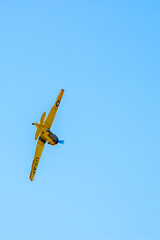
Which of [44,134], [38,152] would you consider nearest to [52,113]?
[44,134]

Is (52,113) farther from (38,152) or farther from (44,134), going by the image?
(38,152)

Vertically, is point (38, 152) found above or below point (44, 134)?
below

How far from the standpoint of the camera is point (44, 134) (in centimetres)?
8088

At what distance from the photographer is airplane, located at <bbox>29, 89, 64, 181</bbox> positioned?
7925 centimetres

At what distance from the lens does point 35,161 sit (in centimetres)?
8325

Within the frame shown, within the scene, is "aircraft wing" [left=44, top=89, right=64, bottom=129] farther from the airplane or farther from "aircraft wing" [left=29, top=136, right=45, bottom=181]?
"aircraft wing" [left=29, top=136, right=45, bottom=181]

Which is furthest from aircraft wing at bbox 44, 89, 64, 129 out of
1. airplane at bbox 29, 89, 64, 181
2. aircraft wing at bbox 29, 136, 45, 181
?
aircraft wing at bbox 29, 136, 45, 181

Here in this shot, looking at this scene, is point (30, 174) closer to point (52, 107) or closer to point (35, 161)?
point (35, 161)

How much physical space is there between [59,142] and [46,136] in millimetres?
2980

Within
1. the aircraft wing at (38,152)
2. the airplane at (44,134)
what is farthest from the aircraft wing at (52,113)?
the aircraft wing at (38,152)

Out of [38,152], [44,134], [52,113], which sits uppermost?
[52,113]

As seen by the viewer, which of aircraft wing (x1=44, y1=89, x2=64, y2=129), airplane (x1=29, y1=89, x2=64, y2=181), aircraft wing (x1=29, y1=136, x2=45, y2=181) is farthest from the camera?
aircraft wing (x1=29, y1=136, x2=45, y2=181)

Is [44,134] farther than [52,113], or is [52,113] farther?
[52,113]

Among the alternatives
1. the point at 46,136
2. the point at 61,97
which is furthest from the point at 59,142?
the point at 61,97
